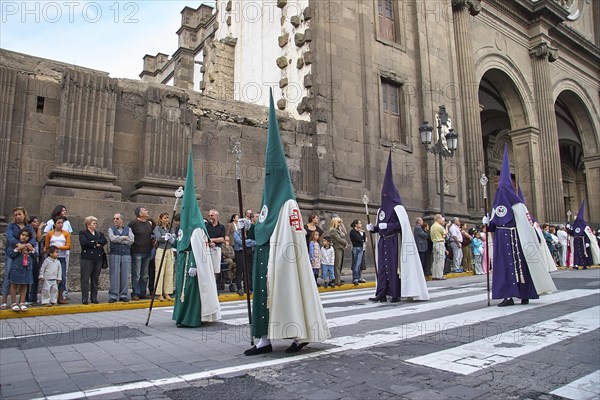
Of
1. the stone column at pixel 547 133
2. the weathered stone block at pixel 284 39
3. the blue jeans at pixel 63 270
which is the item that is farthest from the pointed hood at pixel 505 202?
the stone column at pixel 547 133

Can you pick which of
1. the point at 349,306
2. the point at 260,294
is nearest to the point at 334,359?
the point at 260,294

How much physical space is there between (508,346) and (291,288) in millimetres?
2277

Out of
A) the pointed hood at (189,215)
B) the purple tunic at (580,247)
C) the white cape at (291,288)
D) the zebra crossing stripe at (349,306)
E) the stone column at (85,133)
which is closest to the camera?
the white cape at (291,288)

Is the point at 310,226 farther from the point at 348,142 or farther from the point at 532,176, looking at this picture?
the point at 532,176

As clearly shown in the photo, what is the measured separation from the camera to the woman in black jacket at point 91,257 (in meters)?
8.53

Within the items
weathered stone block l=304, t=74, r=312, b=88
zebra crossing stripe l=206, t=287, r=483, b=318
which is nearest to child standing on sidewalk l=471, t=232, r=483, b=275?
zebra crossing stripe l=206, t=287, r=483, b=318

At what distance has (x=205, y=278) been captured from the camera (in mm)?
6605

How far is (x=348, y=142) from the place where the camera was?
15.8 metres

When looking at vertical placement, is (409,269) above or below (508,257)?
below

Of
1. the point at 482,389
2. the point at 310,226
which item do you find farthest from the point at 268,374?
the point at 310,226

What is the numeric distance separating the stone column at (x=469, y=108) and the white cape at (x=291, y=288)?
57.3ft

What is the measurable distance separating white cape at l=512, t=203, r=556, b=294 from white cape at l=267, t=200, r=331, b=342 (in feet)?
15.3

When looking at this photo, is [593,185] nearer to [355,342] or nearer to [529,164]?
[529,164]

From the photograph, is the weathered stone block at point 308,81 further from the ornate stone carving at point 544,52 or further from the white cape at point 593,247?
the ornate stone carving at point 544,52
